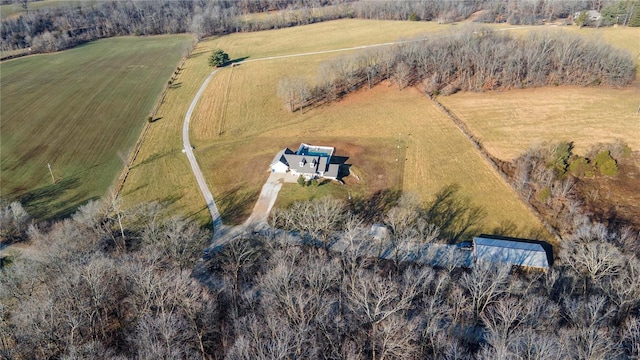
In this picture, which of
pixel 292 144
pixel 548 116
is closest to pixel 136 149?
pixel 292 144

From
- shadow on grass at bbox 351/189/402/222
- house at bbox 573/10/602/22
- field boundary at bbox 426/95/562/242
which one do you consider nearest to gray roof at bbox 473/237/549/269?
field boundary at bbox 426/95/562/242

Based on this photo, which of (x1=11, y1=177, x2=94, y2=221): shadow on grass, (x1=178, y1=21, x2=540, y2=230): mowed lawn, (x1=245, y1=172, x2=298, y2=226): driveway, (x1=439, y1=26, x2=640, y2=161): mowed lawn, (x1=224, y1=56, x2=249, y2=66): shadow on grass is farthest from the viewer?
(x1=224, y1=56, x2=249, y2=66): shadow on grass

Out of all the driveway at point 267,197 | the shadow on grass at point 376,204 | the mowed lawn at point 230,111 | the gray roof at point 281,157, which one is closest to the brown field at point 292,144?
the mowed lawn at point 230,111

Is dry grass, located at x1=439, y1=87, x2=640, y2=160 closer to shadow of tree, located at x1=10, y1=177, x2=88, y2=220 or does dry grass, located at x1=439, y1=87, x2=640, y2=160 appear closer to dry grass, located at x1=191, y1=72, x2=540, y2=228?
dry grass, located at x1=191, y1=72, x2=540, y2=228

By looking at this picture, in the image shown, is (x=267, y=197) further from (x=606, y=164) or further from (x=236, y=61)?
(x=236, y=61)

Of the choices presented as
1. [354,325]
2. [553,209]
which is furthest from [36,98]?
[553,209]

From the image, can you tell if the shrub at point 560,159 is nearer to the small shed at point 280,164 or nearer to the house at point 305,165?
the house at point 305,165
